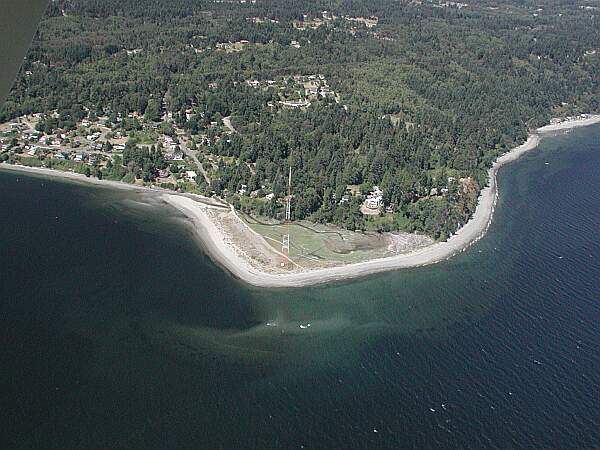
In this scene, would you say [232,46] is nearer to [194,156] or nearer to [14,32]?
[194,156]

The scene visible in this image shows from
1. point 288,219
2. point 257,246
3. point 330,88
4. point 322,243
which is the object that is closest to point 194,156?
point 288,219

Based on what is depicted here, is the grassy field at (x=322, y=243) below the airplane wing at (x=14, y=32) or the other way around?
below

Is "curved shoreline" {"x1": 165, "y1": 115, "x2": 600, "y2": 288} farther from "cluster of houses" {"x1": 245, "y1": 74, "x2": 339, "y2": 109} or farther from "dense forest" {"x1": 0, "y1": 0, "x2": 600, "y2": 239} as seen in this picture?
"cluster of houses" {"x1": 245, "y1": 74, "x2": 339, "y2": 109}

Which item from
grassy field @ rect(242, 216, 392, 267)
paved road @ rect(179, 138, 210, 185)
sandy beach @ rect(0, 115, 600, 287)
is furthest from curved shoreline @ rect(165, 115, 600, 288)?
paved road @ rect(179, 138, 210, 185)

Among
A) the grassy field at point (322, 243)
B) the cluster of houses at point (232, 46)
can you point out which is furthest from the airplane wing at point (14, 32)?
the cluster of houses at point (232, 46)

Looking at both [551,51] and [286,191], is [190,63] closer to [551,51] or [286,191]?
[286,191]

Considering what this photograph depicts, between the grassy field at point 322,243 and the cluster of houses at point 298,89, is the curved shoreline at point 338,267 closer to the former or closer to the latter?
the grassy field at point 322,243

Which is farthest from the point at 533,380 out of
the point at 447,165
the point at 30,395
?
the point at 447,165
